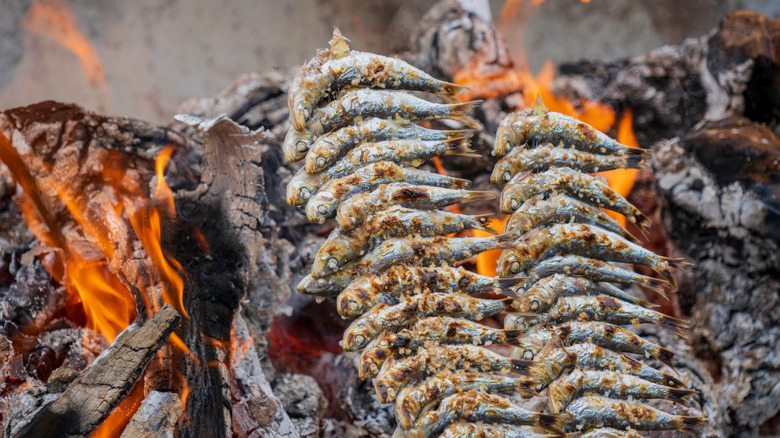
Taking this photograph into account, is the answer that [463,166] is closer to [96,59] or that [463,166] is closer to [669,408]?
[669,408]

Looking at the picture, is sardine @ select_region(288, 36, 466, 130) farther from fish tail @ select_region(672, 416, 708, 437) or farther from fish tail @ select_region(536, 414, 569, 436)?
fish tail @ select_region(672, 416, 708, 437)

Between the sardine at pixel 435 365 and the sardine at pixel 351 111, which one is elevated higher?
the sardine at pixel 351 111

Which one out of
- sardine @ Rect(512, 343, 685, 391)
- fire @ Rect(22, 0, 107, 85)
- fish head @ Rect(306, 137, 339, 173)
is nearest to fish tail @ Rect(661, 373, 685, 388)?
sardine @ Rect(512, 343, 685, 391)

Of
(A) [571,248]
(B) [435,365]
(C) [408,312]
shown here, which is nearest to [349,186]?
(C) [408,312]

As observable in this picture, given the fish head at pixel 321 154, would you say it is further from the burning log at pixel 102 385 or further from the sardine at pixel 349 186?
the burning log at pixel 102 385

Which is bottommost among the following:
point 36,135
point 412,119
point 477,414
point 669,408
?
point 477,414

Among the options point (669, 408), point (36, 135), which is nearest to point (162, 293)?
point (36, 135)

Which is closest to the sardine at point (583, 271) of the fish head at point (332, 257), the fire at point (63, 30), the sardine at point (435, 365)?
the sardine at point (435, 365)
